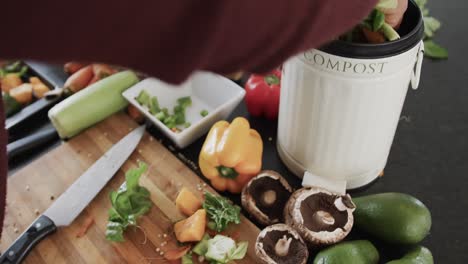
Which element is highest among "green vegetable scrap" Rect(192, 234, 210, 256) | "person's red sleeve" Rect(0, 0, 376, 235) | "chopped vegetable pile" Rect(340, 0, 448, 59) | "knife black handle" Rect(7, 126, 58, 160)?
"person's red sleeve" Rect(0, 0, 376, 235)

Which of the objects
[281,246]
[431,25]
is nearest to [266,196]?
[281,246]

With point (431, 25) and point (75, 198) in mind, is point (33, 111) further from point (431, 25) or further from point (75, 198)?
point (431, 25)

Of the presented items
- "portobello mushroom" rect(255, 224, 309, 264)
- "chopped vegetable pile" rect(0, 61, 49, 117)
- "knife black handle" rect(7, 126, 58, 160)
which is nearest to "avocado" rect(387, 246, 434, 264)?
"portobello mushroom" rect(255, 224, 309, 264)

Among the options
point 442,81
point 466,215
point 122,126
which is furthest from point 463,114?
point 122,126

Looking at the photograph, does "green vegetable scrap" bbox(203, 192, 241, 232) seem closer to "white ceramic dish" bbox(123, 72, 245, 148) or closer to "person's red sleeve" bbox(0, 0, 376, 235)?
"white ceramic dish" bbox(123, 72, 245, 148)

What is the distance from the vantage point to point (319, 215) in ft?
2.29

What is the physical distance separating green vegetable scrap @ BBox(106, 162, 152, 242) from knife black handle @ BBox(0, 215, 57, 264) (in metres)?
0.10

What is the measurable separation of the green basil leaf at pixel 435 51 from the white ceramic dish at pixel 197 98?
44 centimetres

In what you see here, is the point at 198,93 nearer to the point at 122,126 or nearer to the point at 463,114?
the point at 122,126

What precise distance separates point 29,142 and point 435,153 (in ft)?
2.58

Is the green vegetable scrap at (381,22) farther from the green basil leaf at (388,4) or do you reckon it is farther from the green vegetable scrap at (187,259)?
the green vegetable scrap at (187,259)

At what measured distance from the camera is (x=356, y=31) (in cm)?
65

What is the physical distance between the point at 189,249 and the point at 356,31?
0.42m

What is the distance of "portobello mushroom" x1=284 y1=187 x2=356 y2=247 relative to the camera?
678 mm
